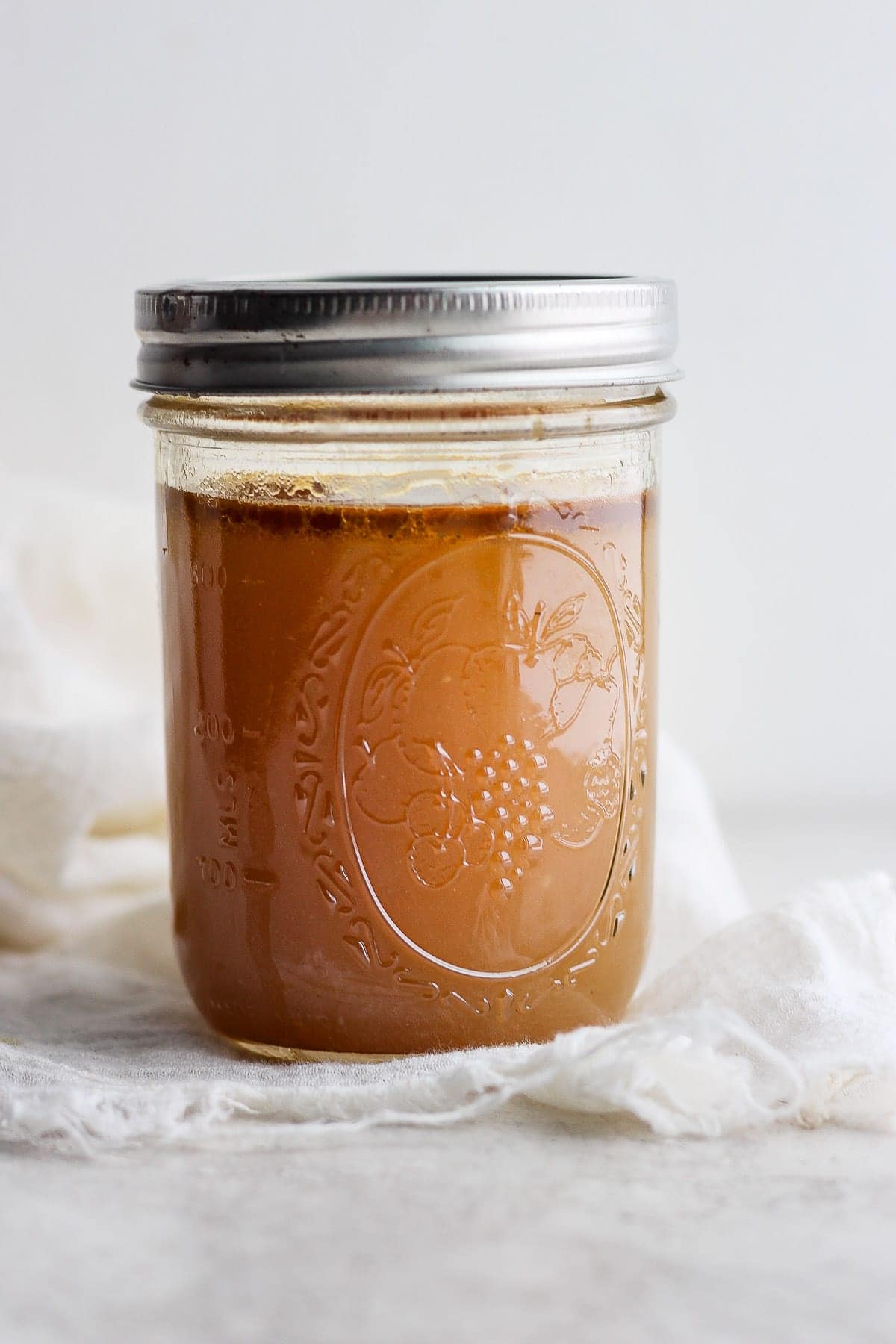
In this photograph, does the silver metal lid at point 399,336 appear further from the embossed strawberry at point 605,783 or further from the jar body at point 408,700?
the embossed strawberry at point 605,783

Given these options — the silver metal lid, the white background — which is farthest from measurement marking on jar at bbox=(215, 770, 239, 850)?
the white background

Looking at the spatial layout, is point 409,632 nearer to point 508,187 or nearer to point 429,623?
point 429,623

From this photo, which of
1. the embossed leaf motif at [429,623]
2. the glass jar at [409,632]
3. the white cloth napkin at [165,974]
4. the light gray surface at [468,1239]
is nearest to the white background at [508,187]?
the white cloth napkin at [165,974]

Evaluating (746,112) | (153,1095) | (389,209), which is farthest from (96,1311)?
(746,112)

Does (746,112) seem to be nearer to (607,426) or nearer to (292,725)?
(607,426)

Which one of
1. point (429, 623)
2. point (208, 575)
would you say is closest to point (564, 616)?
point (429, 623)

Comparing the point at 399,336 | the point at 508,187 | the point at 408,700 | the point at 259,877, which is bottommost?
the point at 259,877
